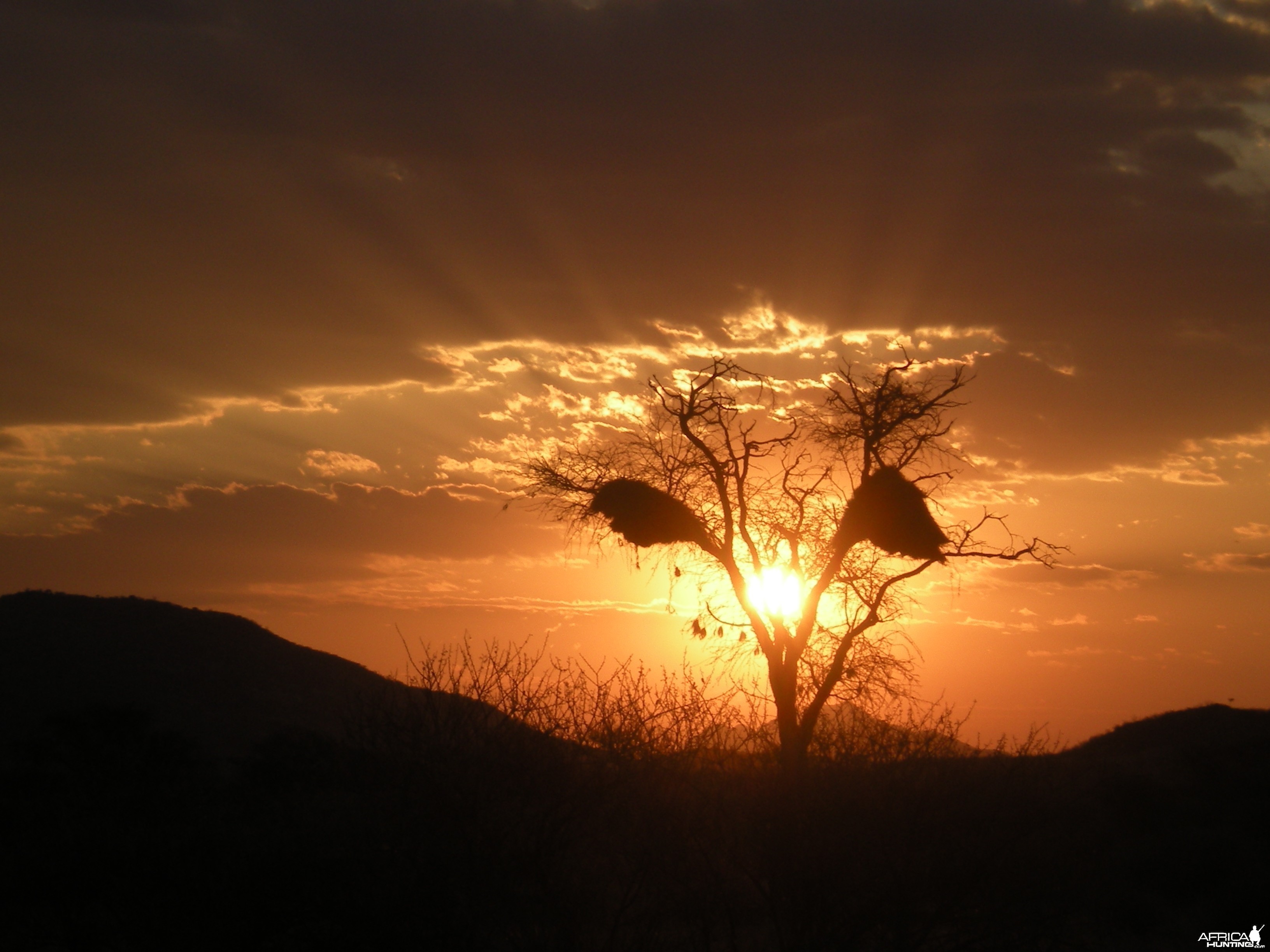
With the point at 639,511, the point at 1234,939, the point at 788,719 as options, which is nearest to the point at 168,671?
the point at 639,511

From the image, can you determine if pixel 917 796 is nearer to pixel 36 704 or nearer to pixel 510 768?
pixel 510 768

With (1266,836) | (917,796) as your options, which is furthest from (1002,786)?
(1266,836)

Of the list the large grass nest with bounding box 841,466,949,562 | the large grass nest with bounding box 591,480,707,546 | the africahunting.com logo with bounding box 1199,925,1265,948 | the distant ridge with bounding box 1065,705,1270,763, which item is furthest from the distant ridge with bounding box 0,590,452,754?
the distant ridge with bounding box 1065,705,1270,763

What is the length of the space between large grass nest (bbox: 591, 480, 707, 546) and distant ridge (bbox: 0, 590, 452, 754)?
12574mm

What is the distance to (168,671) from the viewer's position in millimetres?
33875

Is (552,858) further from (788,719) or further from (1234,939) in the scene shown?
(1234,939)

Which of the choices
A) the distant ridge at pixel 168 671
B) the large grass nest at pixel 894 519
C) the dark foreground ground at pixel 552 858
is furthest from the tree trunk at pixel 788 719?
the distant ridge at pixel 168 671

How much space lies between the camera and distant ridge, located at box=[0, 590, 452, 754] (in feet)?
98.9

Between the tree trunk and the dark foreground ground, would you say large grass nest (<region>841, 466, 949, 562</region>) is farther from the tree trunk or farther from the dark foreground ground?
the dark foreground ground

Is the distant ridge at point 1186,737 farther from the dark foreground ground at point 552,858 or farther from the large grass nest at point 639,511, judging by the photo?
the large grass nest at point 639,511

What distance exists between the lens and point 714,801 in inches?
565

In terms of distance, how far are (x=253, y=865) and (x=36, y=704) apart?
2234 cm

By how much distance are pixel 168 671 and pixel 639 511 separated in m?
24.4

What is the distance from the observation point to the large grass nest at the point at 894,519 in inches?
676
